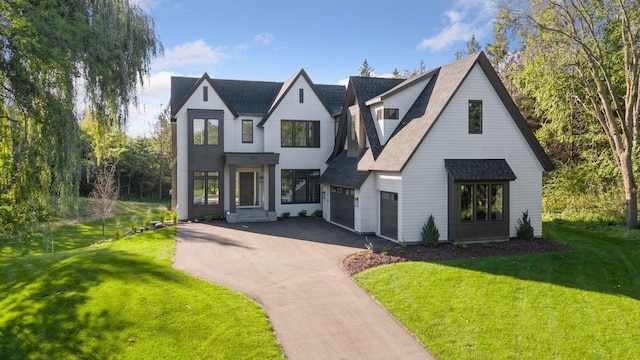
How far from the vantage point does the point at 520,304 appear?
32.9ft

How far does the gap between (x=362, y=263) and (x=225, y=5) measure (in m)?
10.5

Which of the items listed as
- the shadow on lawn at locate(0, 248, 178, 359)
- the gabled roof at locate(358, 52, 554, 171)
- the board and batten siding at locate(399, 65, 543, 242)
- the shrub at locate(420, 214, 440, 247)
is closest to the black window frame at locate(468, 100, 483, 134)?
the board and batten siding at locate(399, 65, 543, 242)

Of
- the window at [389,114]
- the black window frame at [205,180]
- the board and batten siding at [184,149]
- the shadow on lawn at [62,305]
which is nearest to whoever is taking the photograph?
the shadow on lawn at [62,305]

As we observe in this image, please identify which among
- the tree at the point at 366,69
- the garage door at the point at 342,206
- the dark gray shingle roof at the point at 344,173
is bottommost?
the garage door at the point at 342,206

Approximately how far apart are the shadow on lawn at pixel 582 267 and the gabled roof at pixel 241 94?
13.5m

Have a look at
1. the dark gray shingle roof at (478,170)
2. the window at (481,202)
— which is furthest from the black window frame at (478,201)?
the dark gray shingle roof at (478,170)

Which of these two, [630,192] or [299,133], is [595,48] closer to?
[630,192]

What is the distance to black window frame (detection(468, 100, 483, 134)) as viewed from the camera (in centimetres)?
1591

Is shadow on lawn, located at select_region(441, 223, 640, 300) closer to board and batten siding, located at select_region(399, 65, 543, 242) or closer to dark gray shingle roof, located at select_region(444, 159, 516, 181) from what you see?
board and batten siding, located at select_region(399, 65, 543, 242)

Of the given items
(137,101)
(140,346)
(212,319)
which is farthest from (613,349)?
(137,101)

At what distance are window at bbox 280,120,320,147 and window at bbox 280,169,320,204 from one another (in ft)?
5.19

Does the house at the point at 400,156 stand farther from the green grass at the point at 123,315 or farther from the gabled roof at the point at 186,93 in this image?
the green grass at the point at 123,315

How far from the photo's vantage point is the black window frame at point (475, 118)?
626 inches

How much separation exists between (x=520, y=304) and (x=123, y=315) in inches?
367
